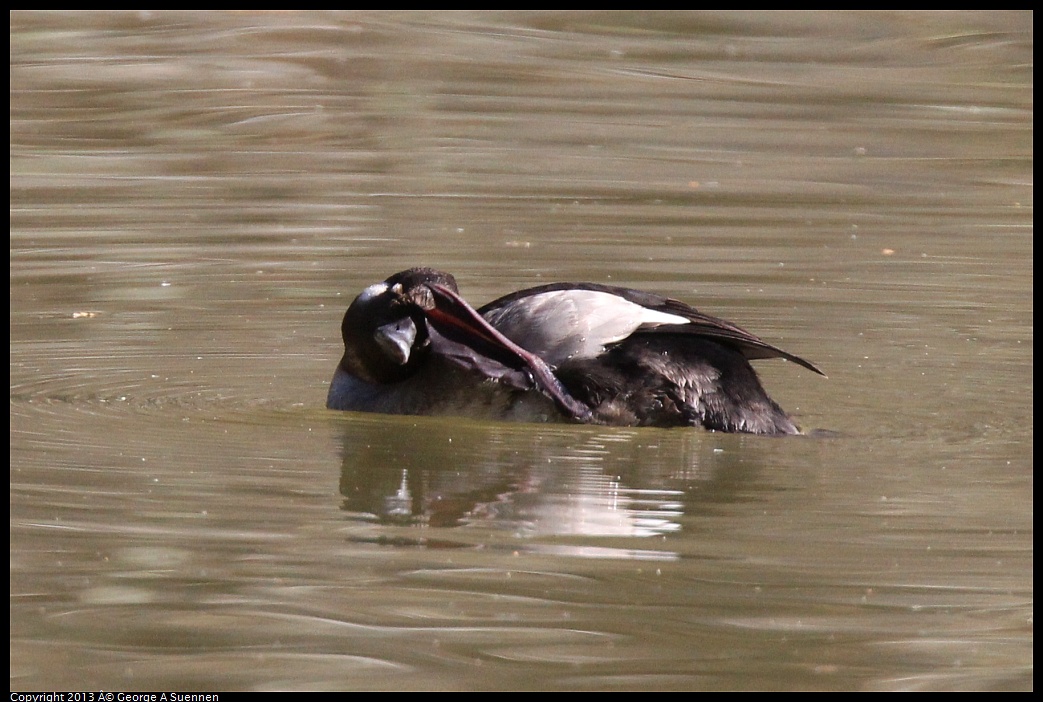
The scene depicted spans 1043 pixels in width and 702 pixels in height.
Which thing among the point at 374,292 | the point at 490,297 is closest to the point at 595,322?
the point at 374,292

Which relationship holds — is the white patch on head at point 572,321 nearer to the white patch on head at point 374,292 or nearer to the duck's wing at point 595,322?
the duck's wing at point 595,322

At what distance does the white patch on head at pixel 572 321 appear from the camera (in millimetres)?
5988

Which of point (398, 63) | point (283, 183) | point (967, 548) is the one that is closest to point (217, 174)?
point (283, 183)

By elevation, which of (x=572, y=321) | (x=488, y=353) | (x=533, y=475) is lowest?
(x=533, y=475)

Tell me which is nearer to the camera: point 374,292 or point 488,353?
point 488,353

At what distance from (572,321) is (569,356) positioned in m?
0.12

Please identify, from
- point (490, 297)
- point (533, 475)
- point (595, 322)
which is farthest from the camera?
point (490, 297)

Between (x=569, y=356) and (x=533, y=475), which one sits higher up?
(x=569, y=356)

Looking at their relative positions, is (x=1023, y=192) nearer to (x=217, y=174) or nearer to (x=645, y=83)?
(x=645, y=83)

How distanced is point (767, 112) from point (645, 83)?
0.93 m

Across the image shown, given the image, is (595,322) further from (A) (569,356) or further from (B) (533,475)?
(B) (533,475)

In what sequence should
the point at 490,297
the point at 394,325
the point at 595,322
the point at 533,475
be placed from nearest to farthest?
the point at 533,475 → the point at 595,322 → the point at 394,325 → the point at 490,297

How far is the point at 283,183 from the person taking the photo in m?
10.2

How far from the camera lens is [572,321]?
6.08 m
